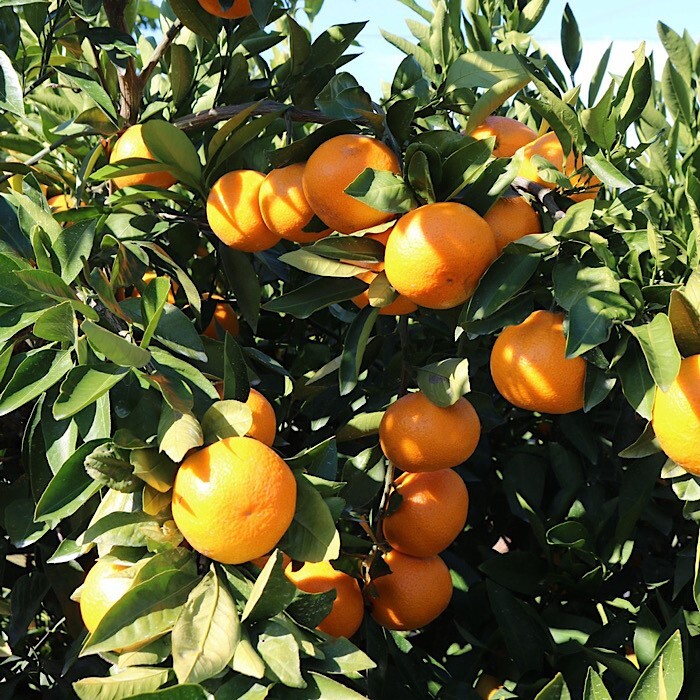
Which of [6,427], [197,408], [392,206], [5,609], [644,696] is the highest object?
[392,206]

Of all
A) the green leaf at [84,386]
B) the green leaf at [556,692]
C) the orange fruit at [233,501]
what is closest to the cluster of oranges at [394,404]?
the orange fruit at [233,501]

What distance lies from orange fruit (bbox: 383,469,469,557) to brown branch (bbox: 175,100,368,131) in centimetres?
55

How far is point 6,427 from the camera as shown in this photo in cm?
138

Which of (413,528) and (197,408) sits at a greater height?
(197,408)

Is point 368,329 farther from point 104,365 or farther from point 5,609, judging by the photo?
point 5,609

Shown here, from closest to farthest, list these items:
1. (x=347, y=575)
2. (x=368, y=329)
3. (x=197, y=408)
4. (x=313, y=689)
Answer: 1. (x=313, y=689)
2. (x=197, y=408)
3. (x=368, y=329)
4. (x=347, y=575)

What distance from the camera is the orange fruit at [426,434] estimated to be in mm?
1098

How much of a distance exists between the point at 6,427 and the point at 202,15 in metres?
0.73

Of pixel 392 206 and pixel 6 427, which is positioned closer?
pixel 392 206

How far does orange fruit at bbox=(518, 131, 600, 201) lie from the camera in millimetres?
1082

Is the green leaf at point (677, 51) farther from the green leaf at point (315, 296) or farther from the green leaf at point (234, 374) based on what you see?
the green leaf at point (234, 374)

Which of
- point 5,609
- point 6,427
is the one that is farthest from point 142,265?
point 5,609

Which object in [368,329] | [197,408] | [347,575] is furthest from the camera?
[347,575]

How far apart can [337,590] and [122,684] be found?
40 cm
